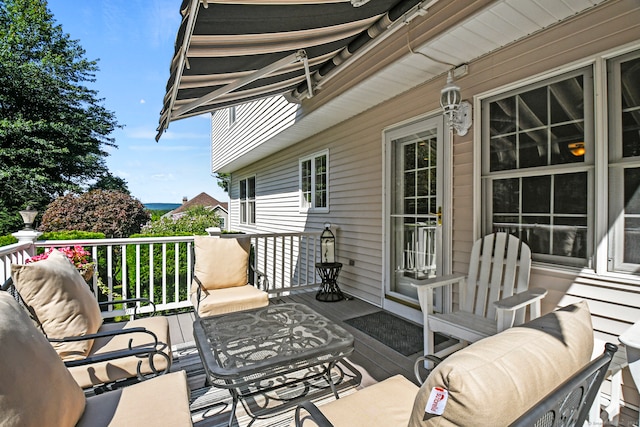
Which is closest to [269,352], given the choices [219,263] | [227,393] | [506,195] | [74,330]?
[227,393]

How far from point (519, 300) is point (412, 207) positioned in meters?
2.02

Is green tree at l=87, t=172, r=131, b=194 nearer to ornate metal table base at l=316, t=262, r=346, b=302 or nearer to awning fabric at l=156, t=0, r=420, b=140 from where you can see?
ornate metal table base at l=316, t=262, r=346, b=302

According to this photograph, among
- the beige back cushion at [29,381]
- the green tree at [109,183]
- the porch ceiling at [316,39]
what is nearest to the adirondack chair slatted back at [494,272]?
the porch ceiling at [316,39]

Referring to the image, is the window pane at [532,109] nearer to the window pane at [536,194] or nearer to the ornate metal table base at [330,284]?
the window pane at [536,194]

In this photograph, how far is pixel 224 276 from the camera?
3.78 meters

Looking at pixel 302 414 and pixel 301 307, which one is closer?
pixel 302 414

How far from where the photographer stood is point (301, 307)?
3016 millimetres

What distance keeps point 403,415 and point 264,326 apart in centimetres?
137

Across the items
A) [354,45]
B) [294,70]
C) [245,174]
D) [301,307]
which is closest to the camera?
[301,307]

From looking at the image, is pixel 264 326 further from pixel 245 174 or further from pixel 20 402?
pixel 245 174

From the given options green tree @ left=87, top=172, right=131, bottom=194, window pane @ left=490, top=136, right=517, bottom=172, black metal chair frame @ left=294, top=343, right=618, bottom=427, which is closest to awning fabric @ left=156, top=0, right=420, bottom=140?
window pane @ left=490, top=136, right=517, bottom=172

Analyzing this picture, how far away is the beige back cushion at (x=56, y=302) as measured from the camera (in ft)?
6.27

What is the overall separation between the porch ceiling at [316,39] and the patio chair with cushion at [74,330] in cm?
165

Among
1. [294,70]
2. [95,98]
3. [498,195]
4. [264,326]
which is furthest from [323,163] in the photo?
[95,98]
